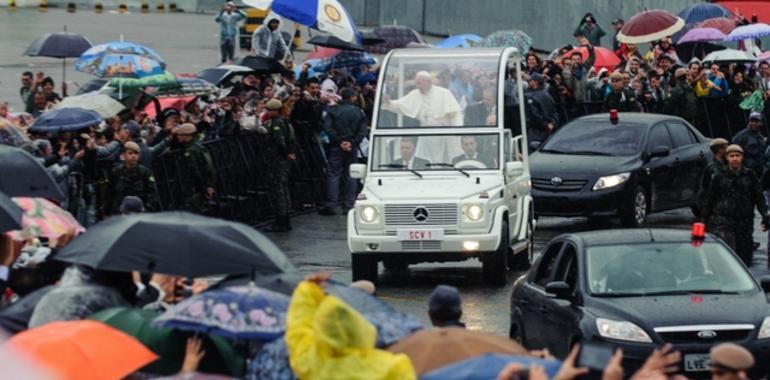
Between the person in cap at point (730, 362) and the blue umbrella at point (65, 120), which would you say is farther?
the blue umbrella at point (65, 120)

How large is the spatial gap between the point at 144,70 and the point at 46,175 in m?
11.4

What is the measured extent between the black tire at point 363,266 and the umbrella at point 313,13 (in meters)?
7.82

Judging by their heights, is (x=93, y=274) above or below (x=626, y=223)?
above

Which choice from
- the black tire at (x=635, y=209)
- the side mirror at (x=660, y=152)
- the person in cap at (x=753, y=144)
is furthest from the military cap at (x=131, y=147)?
the person in cap at (x=753, y=144)

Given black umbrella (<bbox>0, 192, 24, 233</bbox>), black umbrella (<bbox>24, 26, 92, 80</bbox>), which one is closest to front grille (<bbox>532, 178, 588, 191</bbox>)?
black umbrella (<bbox>24, 26, 92, 80</bbox>)

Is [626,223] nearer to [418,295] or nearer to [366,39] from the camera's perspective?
[418,295]

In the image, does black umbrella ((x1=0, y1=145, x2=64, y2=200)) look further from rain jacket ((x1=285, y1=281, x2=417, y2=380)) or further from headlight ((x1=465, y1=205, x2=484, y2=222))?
headlight ((x1=465, y1=205, x2=484, y2=222))

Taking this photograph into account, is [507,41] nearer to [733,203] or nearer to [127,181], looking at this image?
[733,203]

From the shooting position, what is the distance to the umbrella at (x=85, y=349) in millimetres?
8039

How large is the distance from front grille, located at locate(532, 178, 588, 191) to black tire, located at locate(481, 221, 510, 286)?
14.9 feet

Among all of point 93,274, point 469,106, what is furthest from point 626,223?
point 93,274

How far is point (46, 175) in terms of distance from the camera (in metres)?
14.2

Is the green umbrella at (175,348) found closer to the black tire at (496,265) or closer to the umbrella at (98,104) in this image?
the black tire at (496,265)

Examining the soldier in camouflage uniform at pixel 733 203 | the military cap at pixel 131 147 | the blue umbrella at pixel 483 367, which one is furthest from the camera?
the military cap at pixel 131 147
